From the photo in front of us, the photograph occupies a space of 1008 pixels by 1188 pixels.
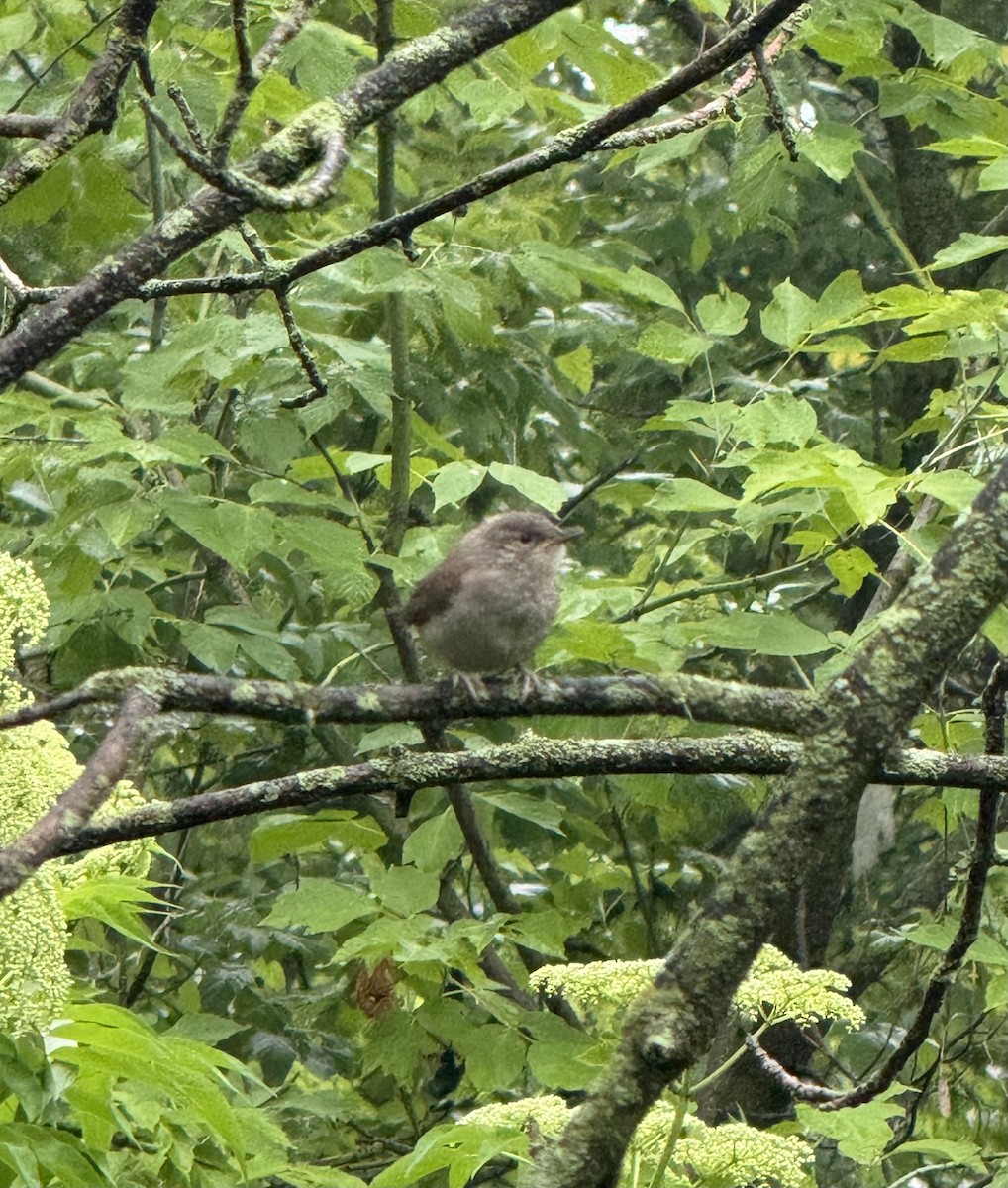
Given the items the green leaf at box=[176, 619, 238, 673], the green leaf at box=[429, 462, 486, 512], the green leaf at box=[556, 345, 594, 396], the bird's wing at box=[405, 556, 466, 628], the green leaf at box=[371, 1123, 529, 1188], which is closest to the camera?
the green leaf at box=[371, 1123, 529, 1188]

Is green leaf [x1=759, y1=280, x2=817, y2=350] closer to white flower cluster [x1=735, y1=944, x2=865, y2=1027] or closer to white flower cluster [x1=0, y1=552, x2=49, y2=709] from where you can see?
white flower cluster [x1=735, y1=944, x2=865, y2=1027]

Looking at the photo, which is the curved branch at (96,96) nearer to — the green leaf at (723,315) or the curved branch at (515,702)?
the curved branch at (515,702)

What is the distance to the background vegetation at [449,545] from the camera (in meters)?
2.09

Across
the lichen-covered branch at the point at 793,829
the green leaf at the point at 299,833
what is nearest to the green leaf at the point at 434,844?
the green leaf at the point at 299,833

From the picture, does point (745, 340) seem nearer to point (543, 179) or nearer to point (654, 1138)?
point (543, 179)

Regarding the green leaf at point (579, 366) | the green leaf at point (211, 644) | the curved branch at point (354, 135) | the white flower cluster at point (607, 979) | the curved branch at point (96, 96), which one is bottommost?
the green leaf at point (579, 366)

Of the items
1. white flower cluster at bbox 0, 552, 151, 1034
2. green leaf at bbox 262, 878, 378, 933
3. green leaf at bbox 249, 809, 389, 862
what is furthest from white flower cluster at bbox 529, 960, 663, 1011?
green leaf at bbox 249, 809, 389, 862

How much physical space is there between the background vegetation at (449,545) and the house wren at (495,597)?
13 cm

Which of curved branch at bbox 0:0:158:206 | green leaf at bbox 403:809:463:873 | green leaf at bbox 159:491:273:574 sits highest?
curved branch at bbox 0:0:158:206

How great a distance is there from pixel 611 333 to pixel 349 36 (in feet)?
4.64

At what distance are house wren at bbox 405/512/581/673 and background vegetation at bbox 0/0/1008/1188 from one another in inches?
5.0

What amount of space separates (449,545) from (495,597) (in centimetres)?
56

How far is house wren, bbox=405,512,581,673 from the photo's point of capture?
4637 mm

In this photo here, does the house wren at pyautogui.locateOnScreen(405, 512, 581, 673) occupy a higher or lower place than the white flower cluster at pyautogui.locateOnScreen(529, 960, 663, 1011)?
lower
